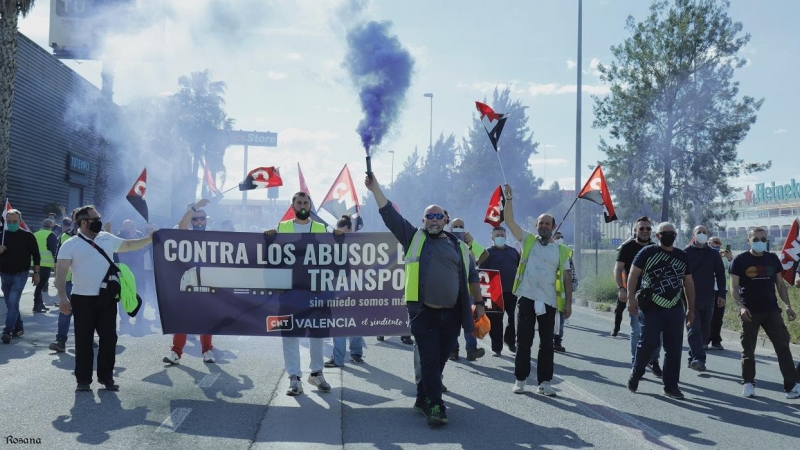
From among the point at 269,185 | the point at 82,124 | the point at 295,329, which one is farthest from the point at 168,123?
the point at 295,329

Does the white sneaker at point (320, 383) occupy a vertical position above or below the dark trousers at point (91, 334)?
below

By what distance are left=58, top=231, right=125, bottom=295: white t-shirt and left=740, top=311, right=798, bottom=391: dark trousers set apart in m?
6.62

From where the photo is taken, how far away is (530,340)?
8.46 m

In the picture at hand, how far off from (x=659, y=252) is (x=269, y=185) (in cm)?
599

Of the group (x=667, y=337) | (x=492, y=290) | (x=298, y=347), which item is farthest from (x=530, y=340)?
(x=492, y=290)

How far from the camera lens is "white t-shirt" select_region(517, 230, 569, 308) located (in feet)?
27.5

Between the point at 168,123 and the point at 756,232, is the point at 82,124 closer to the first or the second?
the point at 168,123

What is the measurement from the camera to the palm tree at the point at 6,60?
19.4 metres

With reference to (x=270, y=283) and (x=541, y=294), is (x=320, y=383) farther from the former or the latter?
(x=541, y=294)

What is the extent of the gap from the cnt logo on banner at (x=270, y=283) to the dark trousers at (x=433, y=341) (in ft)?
5.47

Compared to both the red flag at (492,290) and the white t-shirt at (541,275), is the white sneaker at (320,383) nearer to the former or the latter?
the white t-shirt at (541,275)

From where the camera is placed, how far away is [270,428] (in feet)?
21.2

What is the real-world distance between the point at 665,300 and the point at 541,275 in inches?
50.6

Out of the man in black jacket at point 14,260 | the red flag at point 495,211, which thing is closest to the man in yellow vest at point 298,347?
the man in black jacket at point 14,260
